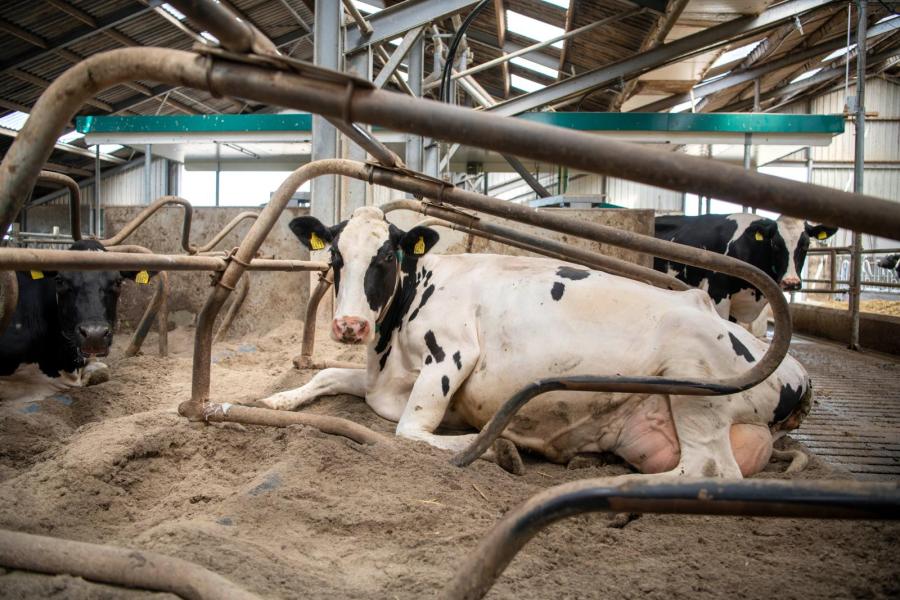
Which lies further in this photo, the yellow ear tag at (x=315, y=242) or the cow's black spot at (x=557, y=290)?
the yellow ear tag at (x=315, y=242)

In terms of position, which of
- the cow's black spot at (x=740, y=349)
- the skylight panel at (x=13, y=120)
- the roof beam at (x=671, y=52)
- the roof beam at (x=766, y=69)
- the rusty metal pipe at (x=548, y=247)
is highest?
the roof beam at (x=766, y=69)

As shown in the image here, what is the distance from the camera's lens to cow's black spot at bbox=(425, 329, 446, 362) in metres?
3.42

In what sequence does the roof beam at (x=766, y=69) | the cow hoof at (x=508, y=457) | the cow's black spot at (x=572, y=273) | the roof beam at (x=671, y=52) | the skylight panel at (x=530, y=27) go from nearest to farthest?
the cow hoof at (x=508, y=457) < the cow's black spot at (x=572, y=273) < the roof beam at (x=671, y=52) < the skylight panel at (x=530, y=27) < the roof beam at (x=766, y=69)

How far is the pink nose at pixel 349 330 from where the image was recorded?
321 cm

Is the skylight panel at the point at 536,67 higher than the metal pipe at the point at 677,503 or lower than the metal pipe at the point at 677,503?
higher

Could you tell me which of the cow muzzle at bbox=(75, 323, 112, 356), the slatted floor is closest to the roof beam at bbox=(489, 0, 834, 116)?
the slatted floor

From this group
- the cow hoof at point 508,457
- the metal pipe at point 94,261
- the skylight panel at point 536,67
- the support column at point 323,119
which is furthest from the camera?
the skylight panel at point 536,67

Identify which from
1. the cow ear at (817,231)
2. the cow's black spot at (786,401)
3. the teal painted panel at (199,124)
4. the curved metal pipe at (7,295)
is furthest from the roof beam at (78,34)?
the cow's black spot at (786,401)

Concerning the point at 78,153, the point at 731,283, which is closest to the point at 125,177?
the point at 78,153

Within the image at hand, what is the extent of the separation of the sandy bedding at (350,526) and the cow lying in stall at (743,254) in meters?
4.37

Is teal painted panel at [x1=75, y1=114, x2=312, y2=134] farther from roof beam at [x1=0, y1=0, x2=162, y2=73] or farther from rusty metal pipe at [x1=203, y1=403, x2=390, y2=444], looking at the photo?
rusty metal pipe at [x1=203, y1=403, x2=390, y2=444]

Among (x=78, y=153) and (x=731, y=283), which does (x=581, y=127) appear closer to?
(x=731, y=283)

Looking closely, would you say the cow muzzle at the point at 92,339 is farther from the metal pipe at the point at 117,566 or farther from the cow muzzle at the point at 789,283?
the cow muzzle at the point at 789,283

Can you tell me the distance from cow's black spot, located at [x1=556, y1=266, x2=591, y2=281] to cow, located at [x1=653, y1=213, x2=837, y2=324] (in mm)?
4048
